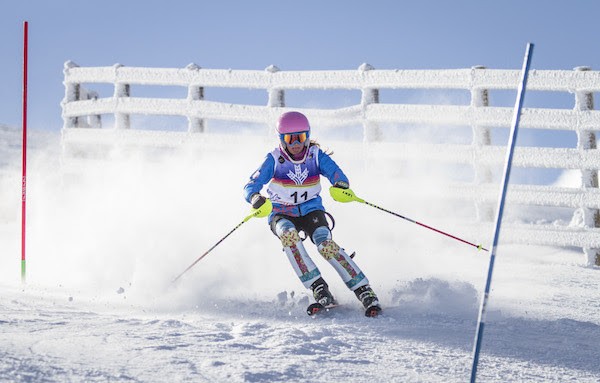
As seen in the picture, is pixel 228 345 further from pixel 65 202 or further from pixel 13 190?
pixel 13 190

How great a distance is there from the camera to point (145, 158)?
10.0 metres

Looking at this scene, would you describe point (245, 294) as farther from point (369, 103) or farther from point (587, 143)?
point (587, 143)

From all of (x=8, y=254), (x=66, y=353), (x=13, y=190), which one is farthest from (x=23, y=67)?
(x=13, y=190)

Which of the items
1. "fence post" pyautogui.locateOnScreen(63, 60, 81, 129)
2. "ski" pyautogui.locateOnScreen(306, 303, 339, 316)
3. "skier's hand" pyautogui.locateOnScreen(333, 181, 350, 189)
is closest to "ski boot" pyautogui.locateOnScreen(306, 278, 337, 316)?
"ski" pyautogui.locateOnScreen(306, 303, 339, 316)

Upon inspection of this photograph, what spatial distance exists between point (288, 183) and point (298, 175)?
0.28 ft

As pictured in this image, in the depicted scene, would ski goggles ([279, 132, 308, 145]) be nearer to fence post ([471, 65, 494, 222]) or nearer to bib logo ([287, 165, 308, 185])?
bib logo ([287, 165, 308, 185])

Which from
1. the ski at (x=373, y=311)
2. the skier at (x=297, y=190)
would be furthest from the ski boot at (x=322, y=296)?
the ski at (x=373, y=311)

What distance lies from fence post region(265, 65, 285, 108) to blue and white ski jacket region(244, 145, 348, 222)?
459 centimetres

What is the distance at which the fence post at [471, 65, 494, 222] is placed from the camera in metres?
8.01

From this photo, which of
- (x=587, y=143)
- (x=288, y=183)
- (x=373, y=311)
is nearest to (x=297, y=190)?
(x=288, y=183)

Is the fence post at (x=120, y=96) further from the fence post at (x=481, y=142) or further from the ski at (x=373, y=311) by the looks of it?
the ski at (x=373, y=311)

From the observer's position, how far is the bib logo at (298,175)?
175 inches

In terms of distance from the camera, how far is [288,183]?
14.6 feet

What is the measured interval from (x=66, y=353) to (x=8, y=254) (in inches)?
188
